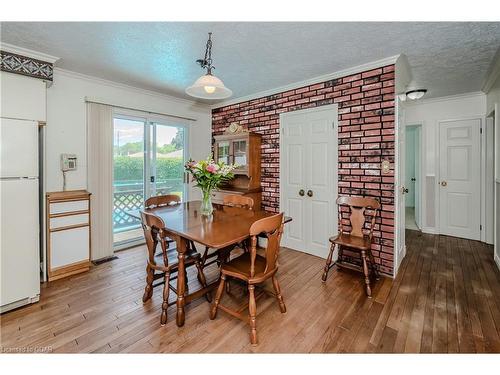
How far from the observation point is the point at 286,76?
326 cm

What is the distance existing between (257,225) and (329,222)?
6.32 feet

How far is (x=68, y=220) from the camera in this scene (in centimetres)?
287

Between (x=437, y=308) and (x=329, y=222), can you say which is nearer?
(x=437, y=308)

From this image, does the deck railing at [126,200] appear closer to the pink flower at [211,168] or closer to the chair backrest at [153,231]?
the chair backrest at [153,231]

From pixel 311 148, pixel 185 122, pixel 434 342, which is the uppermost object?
pixel 185 122

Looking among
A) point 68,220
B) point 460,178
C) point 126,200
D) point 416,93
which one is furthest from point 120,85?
point 460,178

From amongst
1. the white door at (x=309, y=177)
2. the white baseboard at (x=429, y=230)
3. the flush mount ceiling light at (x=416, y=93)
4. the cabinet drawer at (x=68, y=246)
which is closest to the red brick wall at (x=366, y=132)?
the white door at (x=309, y=177)

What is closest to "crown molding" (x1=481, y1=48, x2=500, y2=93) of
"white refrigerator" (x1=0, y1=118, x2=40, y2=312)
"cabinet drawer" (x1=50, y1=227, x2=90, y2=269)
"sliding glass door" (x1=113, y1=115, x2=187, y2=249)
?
"sliding glass door" (x1=113, y1=115, x2=187, y2=249)

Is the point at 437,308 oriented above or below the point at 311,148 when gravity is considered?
below

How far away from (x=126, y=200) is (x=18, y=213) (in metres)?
1.70

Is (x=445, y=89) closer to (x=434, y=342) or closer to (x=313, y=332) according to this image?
(x=434, y=342)

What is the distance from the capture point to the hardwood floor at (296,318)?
5.72ft

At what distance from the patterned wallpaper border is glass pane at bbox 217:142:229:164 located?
2399mm
